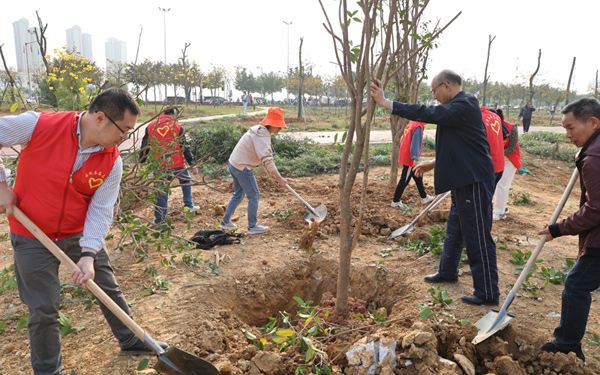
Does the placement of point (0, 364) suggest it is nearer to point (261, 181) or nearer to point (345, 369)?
point (345, 369)

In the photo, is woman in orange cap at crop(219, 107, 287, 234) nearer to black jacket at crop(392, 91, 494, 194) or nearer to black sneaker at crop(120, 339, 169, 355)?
black jacket at crop(392, 91, 494, 194)

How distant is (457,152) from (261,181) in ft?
16.0

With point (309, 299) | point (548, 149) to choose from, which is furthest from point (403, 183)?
point (548, 149)

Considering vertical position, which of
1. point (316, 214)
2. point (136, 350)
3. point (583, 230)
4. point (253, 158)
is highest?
point (253, 158)

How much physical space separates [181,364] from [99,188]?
1134 millimetres

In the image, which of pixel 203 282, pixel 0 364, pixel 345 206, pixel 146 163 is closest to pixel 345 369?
pixel 345 206

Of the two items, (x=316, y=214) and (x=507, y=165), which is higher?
(x=507, y=165)

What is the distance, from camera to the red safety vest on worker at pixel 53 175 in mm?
2033

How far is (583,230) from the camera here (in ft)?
7.70

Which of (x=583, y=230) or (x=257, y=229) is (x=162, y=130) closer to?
(x=257, y=229)

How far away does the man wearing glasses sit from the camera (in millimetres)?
3016

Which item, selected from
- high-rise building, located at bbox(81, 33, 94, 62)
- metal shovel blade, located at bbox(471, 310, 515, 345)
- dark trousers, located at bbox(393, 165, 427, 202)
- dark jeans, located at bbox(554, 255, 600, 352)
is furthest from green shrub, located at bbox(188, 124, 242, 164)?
high-rise building, located at bbox(81, 33, 94, 62)

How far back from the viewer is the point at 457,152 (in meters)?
3.07

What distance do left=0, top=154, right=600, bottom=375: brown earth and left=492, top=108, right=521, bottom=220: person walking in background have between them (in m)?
0.26
